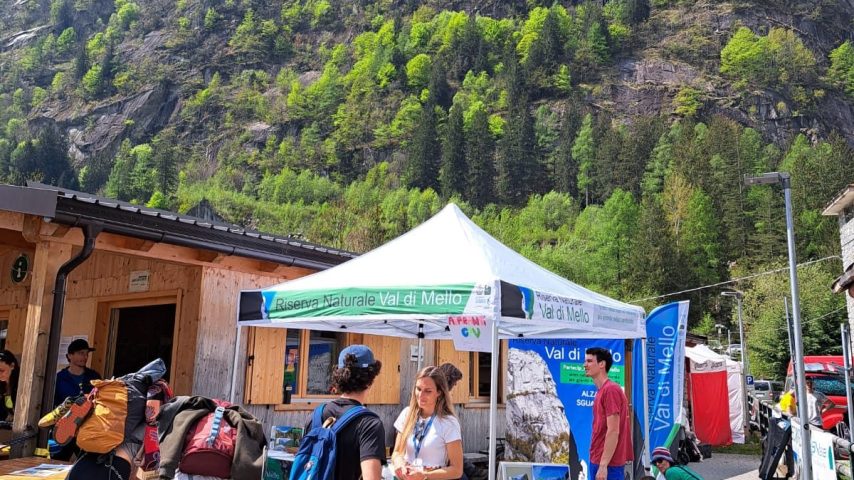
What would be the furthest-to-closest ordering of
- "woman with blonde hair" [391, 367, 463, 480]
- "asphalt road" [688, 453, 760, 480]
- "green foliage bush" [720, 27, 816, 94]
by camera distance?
"green foliage bush" [720, 27, 816, 94], "asphalt road" [688, 453, 760, 480], "woman with blonde hair" [391, 367, 463, 480]

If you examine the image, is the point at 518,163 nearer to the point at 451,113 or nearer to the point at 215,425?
the point at 451,113

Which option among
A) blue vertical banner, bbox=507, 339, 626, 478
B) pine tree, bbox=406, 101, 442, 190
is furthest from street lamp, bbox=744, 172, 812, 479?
pine tree, bbox=406, 101, 442, 190

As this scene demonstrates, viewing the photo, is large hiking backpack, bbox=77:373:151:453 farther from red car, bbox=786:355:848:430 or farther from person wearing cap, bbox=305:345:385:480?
red car, bbox=786:355:848:430

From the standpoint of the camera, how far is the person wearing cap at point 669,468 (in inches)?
217

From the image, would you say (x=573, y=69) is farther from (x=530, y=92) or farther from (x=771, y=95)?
(x=771, y=95)

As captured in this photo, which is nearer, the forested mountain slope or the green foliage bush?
the forested mountain slope

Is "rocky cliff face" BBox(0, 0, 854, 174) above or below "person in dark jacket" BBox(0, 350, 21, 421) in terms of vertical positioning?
above

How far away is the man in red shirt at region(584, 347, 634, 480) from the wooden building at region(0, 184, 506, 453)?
410 cm

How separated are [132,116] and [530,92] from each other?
62.8 metres

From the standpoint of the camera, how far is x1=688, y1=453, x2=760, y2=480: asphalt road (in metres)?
12.9

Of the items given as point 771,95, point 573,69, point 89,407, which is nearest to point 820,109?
point 771,95

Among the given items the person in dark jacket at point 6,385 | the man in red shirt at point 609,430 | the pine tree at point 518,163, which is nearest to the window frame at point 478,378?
the man in red shirt at point 609,430

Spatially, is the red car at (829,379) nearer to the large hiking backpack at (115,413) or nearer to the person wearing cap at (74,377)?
the person wearing cap at (74,377)

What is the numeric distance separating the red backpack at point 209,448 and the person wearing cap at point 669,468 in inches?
124
